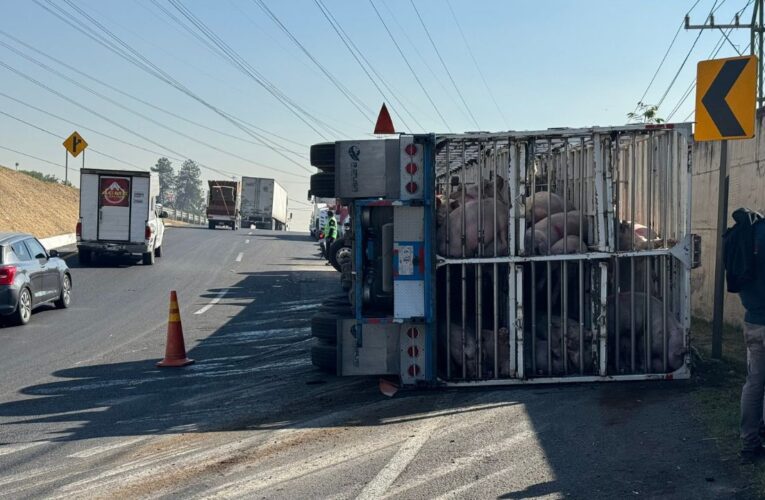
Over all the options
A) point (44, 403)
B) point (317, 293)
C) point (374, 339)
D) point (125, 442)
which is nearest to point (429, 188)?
point (374, 339)

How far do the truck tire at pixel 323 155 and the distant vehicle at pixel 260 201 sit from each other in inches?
2224

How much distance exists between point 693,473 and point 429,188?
13.3ft

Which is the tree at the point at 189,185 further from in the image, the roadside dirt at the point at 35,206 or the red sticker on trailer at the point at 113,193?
the red sticker on trailer at the point at 113,193

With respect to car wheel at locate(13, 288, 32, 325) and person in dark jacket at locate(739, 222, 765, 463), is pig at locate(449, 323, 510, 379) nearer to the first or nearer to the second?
person in dark jacket at locate(739, 222, 765, 463)

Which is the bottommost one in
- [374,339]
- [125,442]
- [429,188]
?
→ [125,442]

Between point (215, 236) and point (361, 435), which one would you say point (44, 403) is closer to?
point (361, 435)

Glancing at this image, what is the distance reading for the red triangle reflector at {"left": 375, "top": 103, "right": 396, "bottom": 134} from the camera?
1028 cm

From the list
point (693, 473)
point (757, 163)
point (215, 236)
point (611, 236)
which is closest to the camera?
point (693, 473)

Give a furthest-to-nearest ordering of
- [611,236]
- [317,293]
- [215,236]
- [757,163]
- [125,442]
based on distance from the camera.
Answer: [215,236]
[317,293]
[757,163]
[611,236]
[125,442]

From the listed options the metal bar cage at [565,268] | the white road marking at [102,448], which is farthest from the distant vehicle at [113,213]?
the white road marking at [102,448]

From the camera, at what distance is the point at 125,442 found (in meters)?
7.66

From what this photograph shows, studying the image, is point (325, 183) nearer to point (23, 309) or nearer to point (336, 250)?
point (336, 250)

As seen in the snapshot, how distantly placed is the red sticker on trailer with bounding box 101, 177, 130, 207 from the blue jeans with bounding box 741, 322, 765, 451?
23.7 meters

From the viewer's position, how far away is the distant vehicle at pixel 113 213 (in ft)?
90.0
